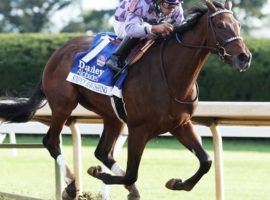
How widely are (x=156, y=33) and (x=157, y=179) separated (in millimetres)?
3612

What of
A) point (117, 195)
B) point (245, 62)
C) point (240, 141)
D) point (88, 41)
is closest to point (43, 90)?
point (88, 41)

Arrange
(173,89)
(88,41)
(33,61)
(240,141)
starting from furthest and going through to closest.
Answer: (33,61) → (240,141) → (88,41) → (173,89)

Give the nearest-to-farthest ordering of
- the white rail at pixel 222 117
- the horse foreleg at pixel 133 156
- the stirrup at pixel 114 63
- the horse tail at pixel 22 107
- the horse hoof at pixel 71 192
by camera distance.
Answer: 1. the horse foreleg at pixel 133 156
2. the white rail at pixel 222 117
3. the stirrup at pixel 114 63
4. the horse hoof at pixel 71 192
5. the horse tail at pixel 22 107

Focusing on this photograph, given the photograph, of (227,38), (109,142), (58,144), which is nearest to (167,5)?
(227,38)

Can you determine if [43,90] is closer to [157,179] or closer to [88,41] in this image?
[88,41]

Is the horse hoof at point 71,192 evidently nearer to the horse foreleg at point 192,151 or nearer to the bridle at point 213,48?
the horse foreleg at point 192,151

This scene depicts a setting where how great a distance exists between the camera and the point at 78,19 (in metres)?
39.4

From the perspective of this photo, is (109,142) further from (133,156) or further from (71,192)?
(133,156)

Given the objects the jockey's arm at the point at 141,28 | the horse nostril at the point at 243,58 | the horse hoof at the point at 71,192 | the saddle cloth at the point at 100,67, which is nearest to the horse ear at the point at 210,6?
the jockey's arm at the point at 141,28

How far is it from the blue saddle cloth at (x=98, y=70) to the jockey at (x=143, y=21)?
0.13 m

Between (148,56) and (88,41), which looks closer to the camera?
(148,56)

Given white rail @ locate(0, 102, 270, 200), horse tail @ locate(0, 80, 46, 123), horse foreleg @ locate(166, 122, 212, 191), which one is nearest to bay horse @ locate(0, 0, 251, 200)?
horse foreleg @ locate(166, 122, 212, 191)

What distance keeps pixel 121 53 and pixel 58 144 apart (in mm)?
1245

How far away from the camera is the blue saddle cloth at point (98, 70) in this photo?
625cm
